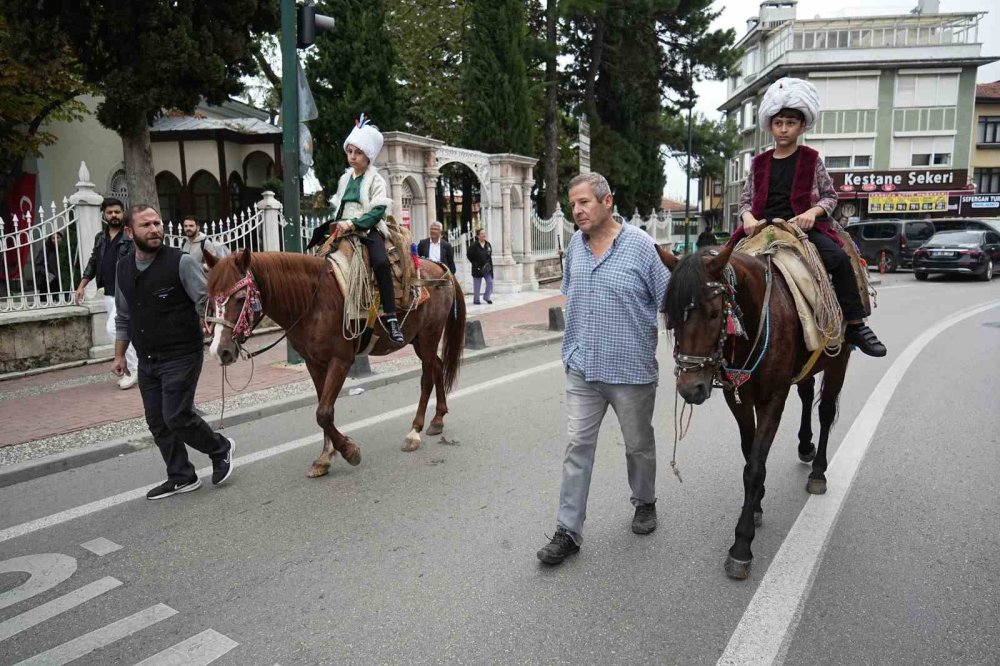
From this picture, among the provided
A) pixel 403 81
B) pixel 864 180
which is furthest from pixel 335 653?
pixel 864 180

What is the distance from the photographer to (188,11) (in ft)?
40.0

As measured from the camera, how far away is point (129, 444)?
5.76 meters

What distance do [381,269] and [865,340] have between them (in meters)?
3.49

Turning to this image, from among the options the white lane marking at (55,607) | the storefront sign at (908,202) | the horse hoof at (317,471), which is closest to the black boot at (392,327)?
the horse hoof at (317,471)

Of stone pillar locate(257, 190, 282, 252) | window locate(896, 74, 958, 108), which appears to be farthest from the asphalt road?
window locate(896, 74, 958, 108)

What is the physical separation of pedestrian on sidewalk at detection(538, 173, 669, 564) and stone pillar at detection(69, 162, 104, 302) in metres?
7.99

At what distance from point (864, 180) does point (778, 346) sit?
46849 mm

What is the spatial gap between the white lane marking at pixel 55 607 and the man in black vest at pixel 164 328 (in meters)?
1.21

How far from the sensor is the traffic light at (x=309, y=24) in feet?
27.5

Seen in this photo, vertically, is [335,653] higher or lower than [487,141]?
lower

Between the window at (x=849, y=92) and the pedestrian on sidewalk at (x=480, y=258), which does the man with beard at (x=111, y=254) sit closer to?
the pedestrian on sidewalk at (x=480, y=258)

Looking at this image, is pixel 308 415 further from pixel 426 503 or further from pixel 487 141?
pixel 487 141

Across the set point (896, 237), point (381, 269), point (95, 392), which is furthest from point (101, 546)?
point (896, 237)

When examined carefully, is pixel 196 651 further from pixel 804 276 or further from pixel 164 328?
pixel 804 276
